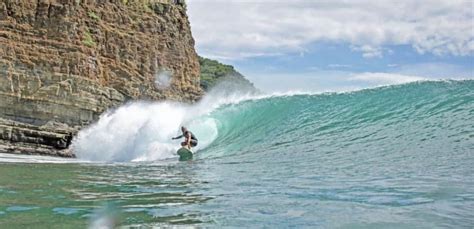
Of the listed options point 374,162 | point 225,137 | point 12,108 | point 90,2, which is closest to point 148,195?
point 374,162

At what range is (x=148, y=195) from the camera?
8.79 meters

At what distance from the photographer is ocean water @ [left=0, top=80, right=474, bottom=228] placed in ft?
22.5

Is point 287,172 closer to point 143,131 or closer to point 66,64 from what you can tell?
point 143,131

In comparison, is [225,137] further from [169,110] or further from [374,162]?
[374,162]

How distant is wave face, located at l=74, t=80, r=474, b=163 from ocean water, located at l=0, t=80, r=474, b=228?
0.06 metres

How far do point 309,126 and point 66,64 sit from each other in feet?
Answer: 34.9

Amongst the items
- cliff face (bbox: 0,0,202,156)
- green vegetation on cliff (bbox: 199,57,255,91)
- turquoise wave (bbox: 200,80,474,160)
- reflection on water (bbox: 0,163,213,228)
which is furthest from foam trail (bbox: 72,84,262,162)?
green vegetation on cliff (bbox: 199,57,255,91)

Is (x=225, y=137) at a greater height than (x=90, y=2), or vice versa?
(x=90, y=2)

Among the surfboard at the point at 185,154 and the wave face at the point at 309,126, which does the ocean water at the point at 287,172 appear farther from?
the surfboard at the point at 185,154

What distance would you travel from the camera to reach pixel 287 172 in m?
11.4

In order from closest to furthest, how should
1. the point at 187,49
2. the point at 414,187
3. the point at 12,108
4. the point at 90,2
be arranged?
the point at 414,187
the point at 12,108
the point at 90,2
the point at 187,49

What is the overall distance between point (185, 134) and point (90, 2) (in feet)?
32.1

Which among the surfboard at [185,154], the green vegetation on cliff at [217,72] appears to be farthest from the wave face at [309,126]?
the green vegetation on cliff at [217,72]

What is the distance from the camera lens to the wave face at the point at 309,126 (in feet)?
45.2
